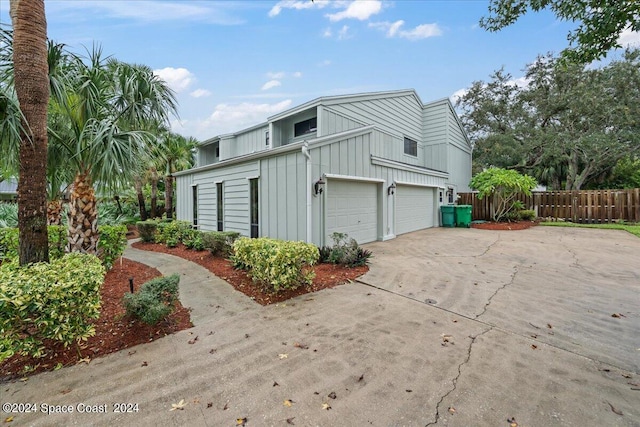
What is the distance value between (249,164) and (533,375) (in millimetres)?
7819

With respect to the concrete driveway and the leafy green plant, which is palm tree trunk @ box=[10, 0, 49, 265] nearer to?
the concrete driveway

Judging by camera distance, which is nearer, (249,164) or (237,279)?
(237,279)

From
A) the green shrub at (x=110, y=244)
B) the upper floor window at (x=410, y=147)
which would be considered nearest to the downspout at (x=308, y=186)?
the green shrub at (x=110, y=244)

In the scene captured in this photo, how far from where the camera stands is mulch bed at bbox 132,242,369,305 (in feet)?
15.3

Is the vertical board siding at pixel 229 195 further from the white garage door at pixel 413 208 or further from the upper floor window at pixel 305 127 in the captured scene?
the white garage door at pixel 413 208

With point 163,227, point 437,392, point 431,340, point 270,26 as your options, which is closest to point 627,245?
point 431,340

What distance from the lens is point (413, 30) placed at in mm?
8688

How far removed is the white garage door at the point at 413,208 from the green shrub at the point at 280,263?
22.0ft

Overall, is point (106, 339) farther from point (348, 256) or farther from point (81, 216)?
point (348, 256)

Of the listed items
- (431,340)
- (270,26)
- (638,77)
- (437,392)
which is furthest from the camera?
(638,77)

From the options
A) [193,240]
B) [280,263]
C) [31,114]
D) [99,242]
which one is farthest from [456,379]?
[193,240]

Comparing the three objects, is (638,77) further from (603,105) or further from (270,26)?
(270,26)

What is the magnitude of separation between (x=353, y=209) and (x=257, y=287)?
4279mm

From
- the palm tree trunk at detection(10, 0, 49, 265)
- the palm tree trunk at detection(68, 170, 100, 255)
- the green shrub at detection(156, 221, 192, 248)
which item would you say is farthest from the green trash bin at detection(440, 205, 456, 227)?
the palm tree trunk at detection(10, 0, 49, 265)
